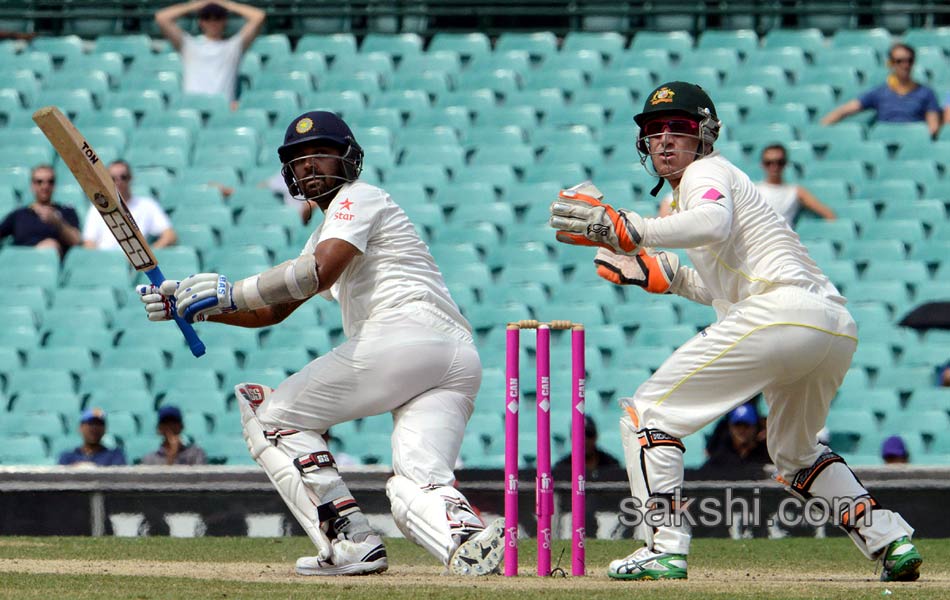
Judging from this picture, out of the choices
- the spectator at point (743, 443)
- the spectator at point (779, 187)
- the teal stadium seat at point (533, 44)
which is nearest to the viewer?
the spectator at point (743, 443)

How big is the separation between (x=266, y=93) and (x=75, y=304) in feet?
10.0

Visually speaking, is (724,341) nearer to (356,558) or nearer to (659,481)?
(659,481)

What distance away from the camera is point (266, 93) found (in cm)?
1443

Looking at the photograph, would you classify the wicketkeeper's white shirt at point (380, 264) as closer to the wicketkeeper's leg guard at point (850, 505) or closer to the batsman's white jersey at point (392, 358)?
the batsman's white jersey at point (392, 358)

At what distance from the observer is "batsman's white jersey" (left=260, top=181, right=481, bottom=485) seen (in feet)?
20.6

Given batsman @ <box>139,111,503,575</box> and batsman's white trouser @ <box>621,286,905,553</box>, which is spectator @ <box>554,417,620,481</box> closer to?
batsman @ <box>139,111,503,575</box>

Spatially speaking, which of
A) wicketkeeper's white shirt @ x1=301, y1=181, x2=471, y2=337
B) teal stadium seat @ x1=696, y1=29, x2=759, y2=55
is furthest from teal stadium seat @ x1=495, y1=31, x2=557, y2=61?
wicketkeeper's white shirt @ x1=301, y1=181, x2=471, y2=337

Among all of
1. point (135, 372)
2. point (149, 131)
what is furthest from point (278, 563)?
point (149, 131)

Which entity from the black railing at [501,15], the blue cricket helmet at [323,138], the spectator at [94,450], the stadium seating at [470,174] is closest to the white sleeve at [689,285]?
the blue cricket helmet at [323,138]

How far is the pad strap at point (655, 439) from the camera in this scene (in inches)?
237

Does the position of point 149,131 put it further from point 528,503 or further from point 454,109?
point 528,503

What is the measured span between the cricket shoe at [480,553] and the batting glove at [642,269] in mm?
1190

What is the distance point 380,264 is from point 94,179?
48.3 inches

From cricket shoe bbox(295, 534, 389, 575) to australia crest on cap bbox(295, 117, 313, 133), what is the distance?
1.60m
